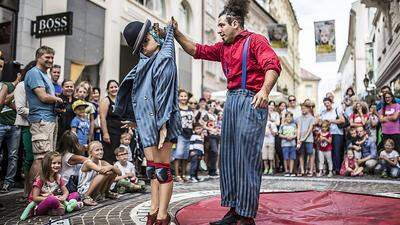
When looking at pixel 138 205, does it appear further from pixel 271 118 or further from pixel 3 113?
pixel 271 118

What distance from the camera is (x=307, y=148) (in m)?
9.93

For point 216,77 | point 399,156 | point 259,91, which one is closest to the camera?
point 259,91

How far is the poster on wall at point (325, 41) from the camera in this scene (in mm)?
19547

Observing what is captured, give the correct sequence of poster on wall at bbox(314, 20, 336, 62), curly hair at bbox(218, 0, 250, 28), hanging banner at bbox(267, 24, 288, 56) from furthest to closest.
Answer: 1. hanging banner at bbox(267, 24, 288, 56)
2. poster on wall at bbox(314, 20, 336, 62)
3. curly hair at bbox(218, 0, 250, 28)

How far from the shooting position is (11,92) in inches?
252

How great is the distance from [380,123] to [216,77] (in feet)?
46.9

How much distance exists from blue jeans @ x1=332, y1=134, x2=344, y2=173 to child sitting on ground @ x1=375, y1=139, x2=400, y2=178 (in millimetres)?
953

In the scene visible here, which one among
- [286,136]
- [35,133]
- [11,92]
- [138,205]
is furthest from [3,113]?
[286,136]

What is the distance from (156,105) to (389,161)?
7.78 metres

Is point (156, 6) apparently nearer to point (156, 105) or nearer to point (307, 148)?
point (307, 148)

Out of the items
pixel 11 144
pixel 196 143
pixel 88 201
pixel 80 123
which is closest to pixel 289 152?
pixel 196 143

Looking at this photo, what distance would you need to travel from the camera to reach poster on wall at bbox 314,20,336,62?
19547 millimetres

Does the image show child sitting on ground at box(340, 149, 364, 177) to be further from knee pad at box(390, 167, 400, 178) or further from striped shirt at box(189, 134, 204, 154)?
A: striped shirt at box(189, 134, 204, 154)

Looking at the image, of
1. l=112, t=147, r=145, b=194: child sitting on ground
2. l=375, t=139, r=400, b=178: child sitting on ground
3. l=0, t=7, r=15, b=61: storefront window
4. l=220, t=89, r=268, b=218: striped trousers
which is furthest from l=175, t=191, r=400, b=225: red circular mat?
l=0, t=7, r=15, b=61: storefront window
